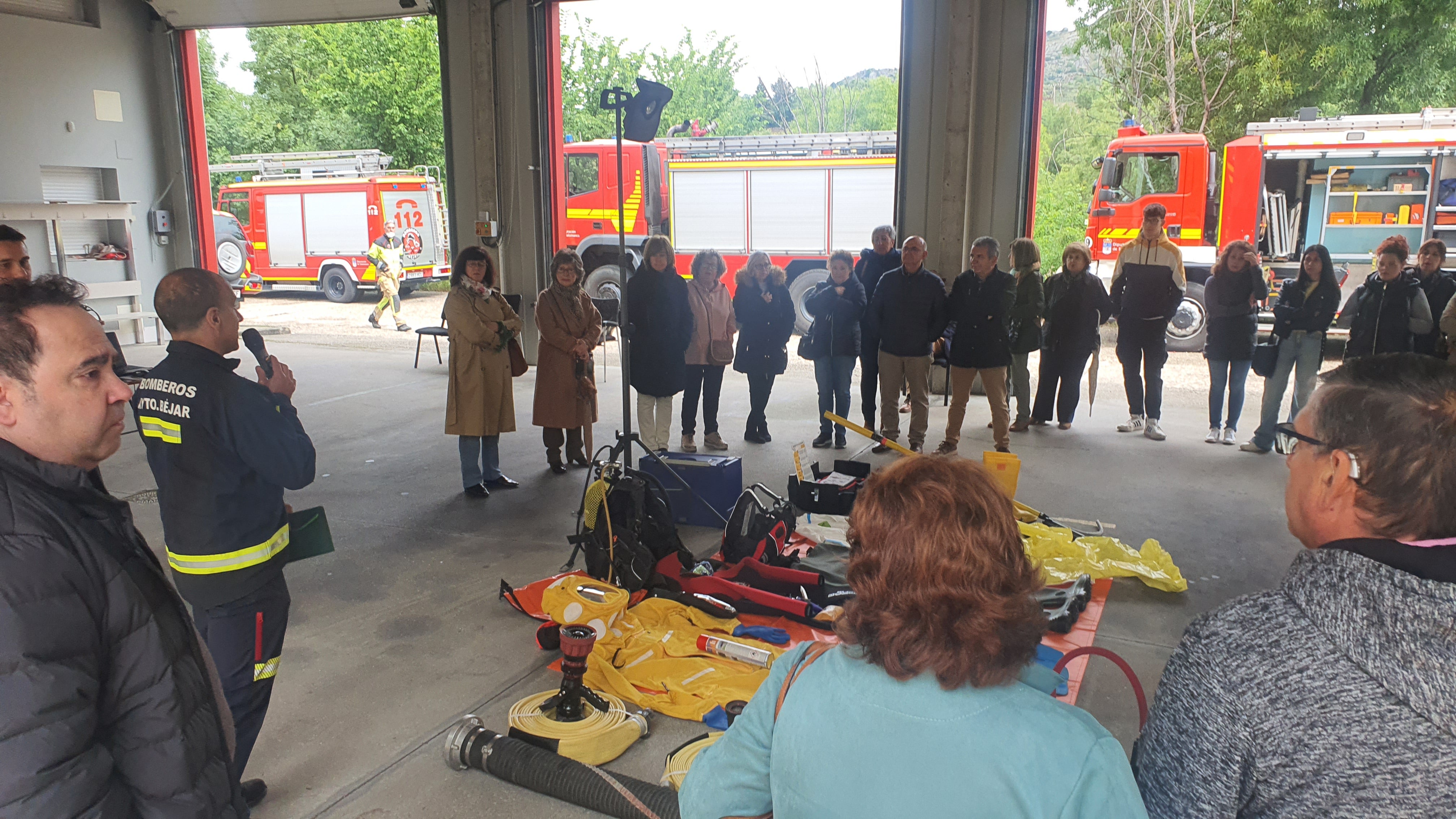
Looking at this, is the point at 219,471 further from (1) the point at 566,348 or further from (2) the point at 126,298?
(2) the point at 126,298

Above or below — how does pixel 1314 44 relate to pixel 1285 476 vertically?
above

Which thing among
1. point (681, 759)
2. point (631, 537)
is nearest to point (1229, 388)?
point (631, 537)

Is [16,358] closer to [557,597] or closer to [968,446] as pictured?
[557,597]

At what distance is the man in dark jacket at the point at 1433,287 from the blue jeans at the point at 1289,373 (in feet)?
2.04

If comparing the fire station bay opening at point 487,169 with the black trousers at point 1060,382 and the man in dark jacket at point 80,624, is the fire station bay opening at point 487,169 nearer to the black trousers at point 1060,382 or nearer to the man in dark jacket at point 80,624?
the black trousers at point 1060,382

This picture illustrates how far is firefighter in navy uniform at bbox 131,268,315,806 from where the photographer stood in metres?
2.48

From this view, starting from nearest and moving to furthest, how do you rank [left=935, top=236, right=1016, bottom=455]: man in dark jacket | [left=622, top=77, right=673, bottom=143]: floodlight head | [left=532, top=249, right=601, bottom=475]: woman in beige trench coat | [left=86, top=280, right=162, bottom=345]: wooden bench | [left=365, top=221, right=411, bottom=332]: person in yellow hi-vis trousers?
[left=622, top=77, right=673, bottom=143]: floodlight head < [left=532, top=249, right=601, bottom=475]: woman in beige trench coat < [left=935, top=236, right=1016, bottom=455]: man in dark jacket < [left=86, top=280, right=162, bottom=345]: wooden bench < [left=365, top=221, right=411, bottom=332]: person in yellow hi-vis trousers

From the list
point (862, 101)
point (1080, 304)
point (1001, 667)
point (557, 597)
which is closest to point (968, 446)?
point (1080, 304)

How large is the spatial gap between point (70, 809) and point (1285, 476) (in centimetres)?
738

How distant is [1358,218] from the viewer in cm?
1162

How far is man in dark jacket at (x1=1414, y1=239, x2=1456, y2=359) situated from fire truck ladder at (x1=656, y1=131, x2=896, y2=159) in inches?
305

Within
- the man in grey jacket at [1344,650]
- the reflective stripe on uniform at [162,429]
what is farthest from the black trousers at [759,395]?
the man in grey jacket at [1344,650]

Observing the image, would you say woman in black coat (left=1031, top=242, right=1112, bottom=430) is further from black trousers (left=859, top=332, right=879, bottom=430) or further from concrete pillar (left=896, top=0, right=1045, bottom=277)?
black trousers (left=859, top=332, right=879, bottom=430)

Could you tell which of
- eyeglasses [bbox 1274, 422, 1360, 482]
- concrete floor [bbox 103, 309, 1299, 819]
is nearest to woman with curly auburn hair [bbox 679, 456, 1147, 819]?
eyeglasses [bbox 1274, 422, 1360, 482]
